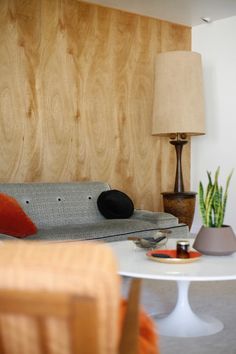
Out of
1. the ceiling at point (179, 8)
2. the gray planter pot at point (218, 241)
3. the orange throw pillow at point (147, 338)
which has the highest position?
the ceiling at point (179, 8)

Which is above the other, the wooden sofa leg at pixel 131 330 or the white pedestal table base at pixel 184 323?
the wooden sofa leg at pixel 131 330

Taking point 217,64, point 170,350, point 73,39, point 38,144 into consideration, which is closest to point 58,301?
point 170,350

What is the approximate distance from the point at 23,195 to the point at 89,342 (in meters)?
2.82

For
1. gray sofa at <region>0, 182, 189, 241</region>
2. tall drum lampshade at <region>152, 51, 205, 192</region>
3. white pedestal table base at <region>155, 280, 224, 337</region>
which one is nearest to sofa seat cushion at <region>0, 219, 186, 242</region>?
gray sofa at <region>0, 182, 189, 241</region>

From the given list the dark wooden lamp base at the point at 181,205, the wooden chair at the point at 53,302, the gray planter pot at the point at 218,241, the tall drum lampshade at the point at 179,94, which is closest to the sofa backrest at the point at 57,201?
the dark wooden lamp base at the point at 181,205

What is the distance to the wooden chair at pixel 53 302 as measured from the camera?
0.70 metres

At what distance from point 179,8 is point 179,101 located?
3.81 ft

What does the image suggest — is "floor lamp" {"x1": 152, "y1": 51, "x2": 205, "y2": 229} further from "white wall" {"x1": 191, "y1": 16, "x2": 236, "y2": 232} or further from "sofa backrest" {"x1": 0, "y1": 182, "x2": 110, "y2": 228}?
"sofa backrest" {"x1": 0, "y1": 182, "x2": 110, "y2": 228}

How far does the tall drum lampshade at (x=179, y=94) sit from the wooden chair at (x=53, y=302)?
3.77 meters

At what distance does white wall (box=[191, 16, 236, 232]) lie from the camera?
203 inches

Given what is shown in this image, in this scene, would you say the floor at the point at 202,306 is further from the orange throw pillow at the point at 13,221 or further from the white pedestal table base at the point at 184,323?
the orange throw pillow at the point at 13,221

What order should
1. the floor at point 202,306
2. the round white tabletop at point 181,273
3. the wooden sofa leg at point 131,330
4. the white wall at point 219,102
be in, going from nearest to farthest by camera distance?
the wooden sofa leg at point 131,330 < the round white tabletop at point 181,273 < the floor at point 202,306 < the white wall at point 219,102

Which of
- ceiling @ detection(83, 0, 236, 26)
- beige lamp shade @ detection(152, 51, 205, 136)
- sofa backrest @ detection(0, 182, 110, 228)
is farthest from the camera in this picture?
ceiling @ detection(83, 0, 236, 26)

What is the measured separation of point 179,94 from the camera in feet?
14.5
